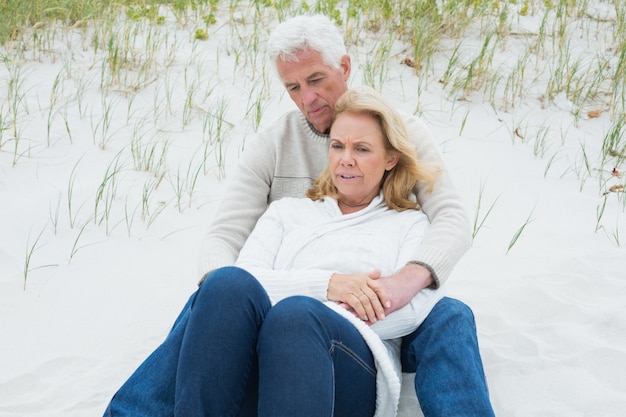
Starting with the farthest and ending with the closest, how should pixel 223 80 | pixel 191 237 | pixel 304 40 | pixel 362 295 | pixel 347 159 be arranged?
pixel 223 80 → pixel 191 237 → pixel 304 40 → pixel 347 159 → pixel 362 295

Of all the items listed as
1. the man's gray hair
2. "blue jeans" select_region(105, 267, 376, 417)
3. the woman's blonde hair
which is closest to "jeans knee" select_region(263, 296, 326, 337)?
"blue jeans" select_region(105, 267, 376, 417)

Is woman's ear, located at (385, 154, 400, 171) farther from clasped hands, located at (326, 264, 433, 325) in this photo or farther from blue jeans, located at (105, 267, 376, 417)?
blue jeans, located at (105, 267, 376, 417)

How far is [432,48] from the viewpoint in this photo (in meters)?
5.38

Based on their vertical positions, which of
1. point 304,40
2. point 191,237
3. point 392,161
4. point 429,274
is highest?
point 304,40

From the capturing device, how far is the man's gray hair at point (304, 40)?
2.70m

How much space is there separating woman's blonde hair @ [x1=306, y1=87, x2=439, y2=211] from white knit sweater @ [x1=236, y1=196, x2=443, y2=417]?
0.16ft

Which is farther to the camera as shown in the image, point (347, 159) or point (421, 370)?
point (347, 159)

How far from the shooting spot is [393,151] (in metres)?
2.62

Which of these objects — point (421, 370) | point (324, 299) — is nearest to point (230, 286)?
point (324, 299)

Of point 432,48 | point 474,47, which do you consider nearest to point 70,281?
point 432,48

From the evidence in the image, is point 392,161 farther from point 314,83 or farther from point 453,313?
point 453,313

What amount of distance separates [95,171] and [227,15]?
7.27ft

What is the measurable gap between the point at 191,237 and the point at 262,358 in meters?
1.91

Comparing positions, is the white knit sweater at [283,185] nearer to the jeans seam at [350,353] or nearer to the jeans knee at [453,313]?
the jeans knee at [453,313]
